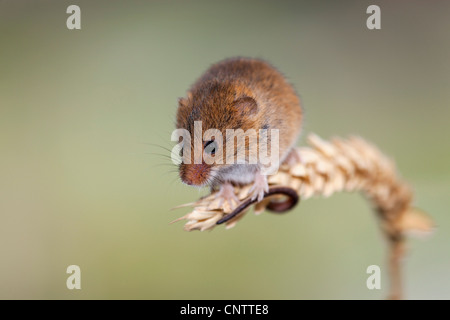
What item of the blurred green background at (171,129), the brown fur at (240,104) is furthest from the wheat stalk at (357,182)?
the blurred green background at (171,129)

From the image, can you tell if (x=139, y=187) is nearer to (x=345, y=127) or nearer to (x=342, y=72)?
(x=345, y=127)

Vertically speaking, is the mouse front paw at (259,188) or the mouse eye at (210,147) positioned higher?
the mouse eye at (210,147)

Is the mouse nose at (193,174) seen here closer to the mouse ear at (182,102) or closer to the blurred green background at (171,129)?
the mouse ear at (182,102)

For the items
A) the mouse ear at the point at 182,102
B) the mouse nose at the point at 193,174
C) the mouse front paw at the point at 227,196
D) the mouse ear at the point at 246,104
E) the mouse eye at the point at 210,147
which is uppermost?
the mouse ear at the point at 182,102

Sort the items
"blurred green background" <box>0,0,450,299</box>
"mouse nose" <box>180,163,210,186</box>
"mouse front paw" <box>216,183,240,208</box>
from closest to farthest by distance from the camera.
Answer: "mouse front paw" <box>216,183,240,208</box>
"mouse nose" <box>180,163,210,186</box>
"blurred green background" <box>0,0,450,299</box>

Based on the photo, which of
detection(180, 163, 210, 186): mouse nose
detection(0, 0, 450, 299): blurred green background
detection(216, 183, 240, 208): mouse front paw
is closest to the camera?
detection(216, 183, 240, 208): mouse front paw

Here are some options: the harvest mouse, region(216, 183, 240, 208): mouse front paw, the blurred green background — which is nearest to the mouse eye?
the harvest mouse

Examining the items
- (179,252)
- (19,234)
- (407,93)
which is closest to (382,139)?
(407,93)

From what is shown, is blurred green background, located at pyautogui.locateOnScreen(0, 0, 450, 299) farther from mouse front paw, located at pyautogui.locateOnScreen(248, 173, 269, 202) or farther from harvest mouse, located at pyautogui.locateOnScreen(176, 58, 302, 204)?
mouse front paw, located at pyautogui.locateOnScreen(248, 173, 269, 202)
